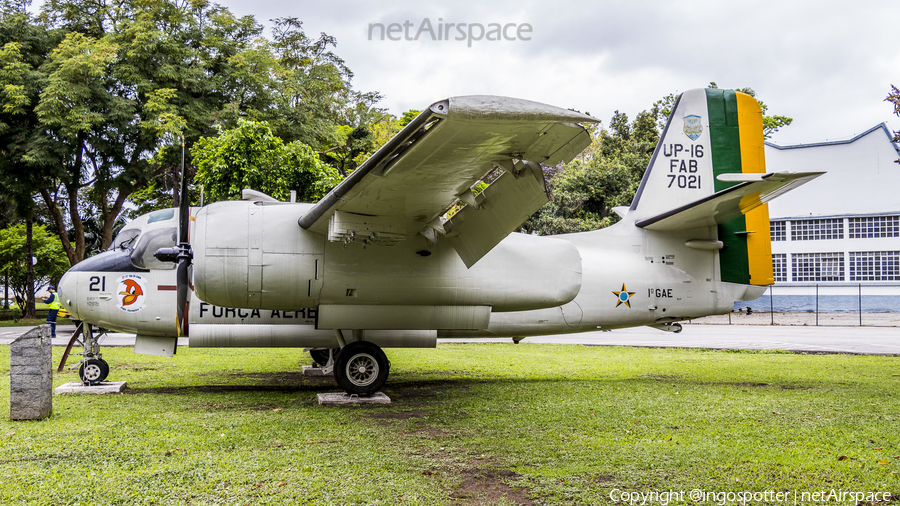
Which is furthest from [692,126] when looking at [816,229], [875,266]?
[875,266]

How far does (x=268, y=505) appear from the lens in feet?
15.1

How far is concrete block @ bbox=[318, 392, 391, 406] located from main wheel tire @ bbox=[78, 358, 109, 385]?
402 centimetres

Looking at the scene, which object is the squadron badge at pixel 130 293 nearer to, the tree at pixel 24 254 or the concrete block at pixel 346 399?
the concrete block at pixel 346 399

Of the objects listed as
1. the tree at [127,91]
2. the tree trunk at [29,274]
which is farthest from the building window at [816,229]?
the tree trunk at [29,274]

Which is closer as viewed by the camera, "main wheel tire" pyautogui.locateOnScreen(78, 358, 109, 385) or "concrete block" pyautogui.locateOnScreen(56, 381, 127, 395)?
"concrete block" pyautogui.locateOnScreen(56, 381, 127, 395)

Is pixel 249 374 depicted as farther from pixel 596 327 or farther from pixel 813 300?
pixel 813 300

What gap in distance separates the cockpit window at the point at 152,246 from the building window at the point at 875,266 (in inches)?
1805

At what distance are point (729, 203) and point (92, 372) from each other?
10.8 m

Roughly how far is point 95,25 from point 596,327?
2549cm

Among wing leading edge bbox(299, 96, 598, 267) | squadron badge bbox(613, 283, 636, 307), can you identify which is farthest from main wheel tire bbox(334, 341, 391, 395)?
squadron badge bbox(613, 283, 636, 307)

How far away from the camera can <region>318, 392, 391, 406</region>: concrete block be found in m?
9.09

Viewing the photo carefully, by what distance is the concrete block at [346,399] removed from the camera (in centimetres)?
909

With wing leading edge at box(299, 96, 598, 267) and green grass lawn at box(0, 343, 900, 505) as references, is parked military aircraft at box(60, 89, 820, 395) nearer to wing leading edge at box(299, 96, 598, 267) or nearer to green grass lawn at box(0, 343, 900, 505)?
wing leading edge at box(299, 96, 598, 267)

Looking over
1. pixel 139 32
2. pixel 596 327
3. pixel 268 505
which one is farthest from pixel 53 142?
pixel 268 505
